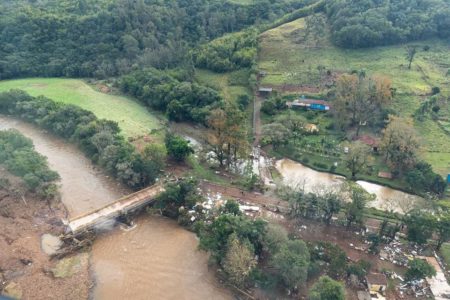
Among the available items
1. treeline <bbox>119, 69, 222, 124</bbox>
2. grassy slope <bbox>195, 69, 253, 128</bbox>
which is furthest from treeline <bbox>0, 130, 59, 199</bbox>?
grassy slope <bbox>195, 69, 253, 128</bbox>

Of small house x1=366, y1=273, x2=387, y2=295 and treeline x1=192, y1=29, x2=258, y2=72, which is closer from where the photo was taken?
small house x1=366, y1=273, x2=387, y2=295

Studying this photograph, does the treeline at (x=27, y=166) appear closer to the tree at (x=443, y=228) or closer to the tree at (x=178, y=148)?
the tree at (x=178, y=148)

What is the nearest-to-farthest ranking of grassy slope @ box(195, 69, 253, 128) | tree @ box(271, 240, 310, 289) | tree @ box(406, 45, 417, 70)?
tree @ box(271, 240, 310, 289)
grassy slope @ box(195, 69, 253, 128)
tree @ box(406, 45, 417, 70)

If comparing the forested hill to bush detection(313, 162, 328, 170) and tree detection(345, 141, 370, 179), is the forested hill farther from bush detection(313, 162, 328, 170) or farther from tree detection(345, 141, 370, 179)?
tree detection(345, 141, 370, 179)

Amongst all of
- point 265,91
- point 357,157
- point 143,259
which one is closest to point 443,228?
point 357,157

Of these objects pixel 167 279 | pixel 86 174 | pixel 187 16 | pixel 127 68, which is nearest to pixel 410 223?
pixel 167 279

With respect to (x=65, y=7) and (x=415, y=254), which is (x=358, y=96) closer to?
(x=415, y=254)
